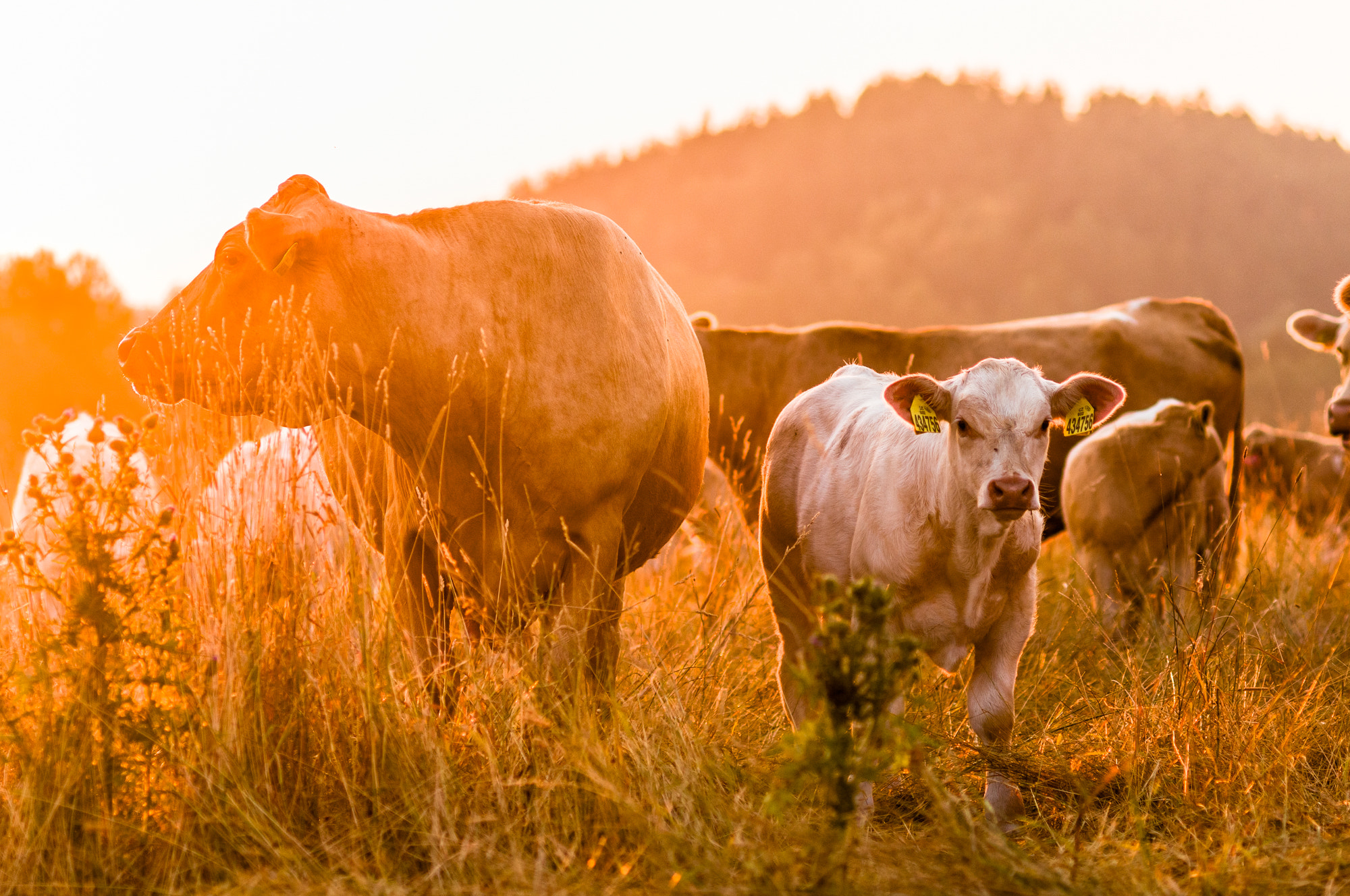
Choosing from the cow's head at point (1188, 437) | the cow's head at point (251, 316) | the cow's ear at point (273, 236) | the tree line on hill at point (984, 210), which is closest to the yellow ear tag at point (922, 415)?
the cow's head at point (251, 316)

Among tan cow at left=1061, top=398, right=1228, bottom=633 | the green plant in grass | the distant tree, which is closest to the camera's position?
the green plant in grass

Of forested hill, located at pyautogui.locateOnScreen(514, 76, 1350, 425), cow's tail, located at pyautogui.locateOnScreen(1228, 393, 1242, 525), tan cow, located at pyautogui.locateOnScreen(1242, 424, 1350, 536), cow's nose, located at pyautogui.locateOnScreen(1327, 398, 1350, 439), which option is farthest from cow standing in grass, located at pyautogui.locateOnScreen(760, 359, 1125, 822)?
forested hill, located at pyautogui.locateOnScreen(514, 76, 1350, 425)

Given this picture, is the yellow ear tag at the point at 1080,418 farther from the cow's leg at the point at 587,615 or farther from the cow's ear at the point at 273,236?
the cow's ear at the point at 273,236

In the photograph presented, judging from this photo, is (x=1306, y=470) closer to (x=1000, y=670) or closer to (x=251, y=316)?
(x=1000, y=670)

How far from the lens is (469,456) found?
3787 mm

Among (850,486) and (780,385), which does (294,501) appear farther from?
(780,385)

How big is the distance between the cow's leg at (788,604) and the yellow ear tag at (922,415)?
0.77 metres

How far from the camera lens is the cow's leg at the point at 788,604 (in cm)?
429

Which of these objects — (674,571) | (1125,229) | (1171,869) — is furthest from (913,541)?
(1125,229)

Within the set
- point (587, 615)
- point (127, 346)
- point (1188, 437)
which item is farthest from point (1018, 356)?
point (127, 346)

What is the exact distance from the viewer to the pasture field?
266 centimetres

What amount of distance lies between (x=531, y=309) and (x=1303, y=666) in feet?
10.1

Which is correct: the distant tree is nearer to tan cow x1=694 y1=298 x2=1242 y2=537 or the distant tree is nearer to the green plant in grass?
tan cow x1=694 y1=298 x2=1242 y2=537

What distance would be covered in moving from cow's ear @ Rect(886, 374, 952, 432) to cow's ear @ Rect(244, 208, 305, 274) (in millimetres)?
1824
